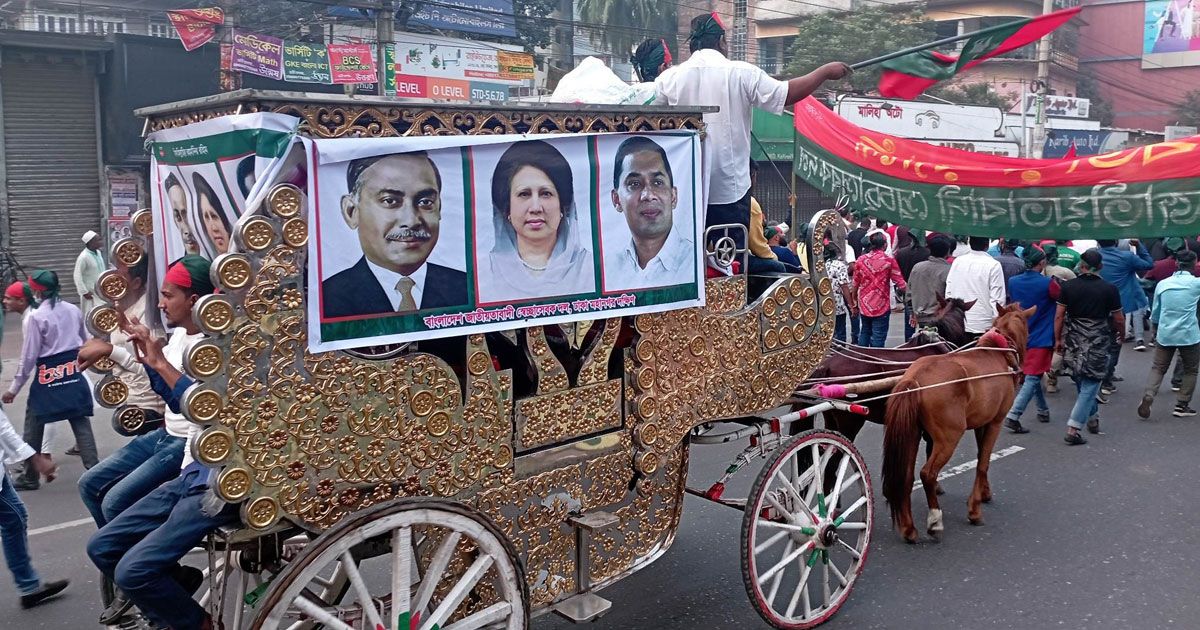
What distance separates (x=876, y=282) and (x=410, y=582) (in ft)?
26.9

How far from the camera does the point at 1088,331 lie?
26.4 ft

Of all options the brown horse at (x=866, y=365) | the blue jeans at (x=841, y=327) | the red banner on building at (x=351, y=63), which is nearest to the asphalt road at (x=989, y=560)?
the brown horse at (x=866, y=365)

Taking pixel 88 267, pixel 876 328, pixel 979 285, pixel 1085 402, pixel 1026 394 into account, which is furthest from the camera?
pixel 88 267

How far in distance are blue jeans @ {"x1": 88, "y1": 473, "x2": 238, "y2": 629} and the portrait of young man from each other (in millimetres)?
1597

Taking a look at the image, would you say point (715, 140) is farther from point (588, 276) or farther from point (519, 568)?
point (519, 568)

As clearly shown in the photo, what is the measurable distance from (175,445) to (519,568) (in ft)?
4.81

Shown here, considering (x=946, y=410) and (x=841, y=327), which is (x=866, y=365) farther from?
(x=841, y=327)

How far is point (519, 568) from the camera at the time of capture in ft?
10.8

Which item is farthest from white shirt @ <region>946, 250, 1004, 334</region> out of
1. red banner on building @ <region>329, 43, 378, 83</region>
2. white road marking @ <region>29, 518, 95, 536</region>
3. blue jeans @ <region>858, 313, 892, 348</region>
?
red banner on building @ <region>329, 43, 378, 83</region>

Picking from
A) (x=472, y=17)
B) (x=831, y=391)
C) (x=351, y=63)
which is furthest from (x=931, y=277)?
(x=472, y=17)

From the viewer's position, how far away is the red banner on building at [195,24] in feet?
53.0

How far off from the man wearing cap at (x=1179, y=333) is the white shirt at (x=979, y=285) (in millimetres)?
1915

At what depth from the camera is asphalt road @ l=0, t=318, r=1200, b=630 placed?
182 inches

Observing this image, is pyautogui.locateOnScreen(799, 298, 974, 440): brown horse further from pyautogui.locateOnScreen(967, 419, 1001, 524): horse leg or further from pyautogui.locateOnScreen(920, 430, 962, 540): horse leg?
pyautogui.locateOnScreen(967, 419, 1001, 524): horse leg
